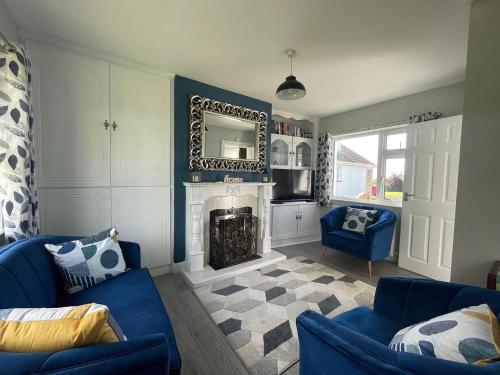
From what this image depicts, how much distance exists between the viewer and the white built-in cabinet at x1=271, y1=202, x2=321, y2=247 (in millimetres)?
3764

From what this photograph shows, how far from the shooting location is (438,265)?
2.65 metres

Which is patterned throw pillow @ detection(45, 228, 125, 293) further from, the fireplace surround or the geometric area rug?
the fireplace surround

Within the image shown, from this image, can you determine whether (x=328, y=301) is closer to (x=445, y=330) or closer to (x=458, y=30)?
(x=445, y=330)

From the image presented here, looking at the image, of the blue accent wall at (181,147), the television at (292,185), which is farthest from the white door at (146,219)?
the television at (292,185)

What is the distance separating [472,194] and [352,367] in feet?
4.92

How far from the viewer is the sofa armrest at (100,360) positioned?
62 cm

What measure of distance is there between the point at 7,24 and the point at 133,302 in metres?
2.29

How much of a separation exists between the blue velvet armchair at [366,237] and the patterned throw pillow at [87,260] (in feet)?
8.52

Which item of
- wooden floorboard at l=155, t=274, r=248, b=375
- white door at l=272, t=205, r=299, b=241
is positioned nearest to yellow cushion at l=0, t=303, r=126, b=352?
wooden floorboard at l=155, t=274, r=248, b=375

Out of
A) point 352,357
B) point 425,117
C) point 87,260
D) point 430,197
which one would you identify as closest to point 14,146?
point 87,260

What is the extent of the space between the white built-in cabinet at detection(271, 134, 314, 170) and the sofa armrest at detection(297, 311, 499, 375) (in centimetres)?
312

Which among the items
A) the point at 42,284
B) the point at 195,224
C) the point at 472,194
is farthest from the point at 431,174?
the point at 42,284

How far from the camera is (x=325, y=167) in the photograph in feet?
13.4

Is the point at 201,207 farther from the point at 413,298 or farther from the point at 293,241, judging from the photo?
Result: the point at 413,298
